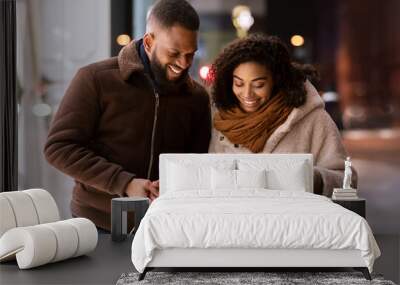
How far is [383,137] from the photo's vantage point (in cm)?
743

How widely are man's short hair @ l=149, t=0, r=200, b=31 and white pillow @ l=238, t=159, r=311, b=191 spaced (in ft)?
3.51

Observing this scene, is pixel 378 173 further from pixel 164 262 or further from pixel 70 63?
pixel 164 262

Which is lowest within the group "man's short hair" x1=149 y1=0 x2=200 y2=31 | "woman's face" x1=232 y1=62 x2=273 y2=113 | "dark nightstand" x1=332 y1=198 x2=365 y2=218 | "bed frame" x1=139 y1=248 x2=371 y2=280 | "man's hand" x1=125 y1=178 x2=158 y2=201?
"bed frame" x1=139 y1=248 x2=371 y2=280

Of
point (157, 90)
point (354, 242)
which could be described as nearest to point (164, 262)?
point (354, 242)

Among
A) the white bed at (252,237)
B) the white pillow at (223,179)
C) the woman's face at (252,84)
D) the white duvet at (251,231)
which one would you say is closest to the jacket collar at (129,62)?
the woman's face at (252,84)

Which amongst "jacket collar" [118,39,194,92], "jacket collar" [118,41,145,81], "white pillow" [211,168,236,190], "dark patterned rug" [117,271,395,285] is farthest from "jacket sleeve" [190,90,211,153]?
"dark patterned rug" [117,271,395,285]

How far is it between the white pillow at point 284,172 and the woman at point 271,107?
0.16 metres

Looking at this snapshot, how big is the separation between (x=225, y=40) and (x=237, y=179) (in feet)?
6.99

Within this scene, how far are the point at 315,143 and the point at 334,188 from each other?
1.14 feet

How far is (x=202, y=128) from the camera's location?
18.6ft

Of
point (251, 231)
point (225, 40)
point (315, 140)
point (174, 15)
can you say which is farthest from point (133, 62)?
point (225, 40)

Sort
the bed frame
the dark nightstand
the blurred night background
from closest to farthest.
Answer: the bed frame < the dark nightstand < the blurred night background

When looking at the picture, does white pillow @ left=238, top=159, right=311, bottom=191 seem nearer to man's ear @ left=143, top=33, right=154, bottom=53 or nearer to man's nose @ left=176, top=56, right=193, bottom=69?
man's nose @ left=176, top=56, right=193, bottom=69

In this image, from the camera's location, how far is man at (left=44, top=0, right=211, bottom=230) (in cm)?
537
